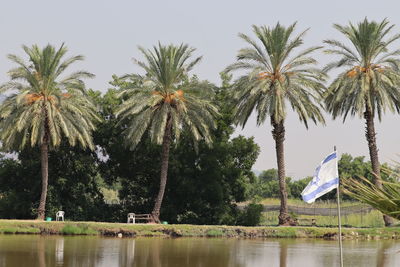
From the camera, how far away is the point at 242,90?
44250mm

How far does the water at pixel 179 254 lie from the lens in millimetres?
21781

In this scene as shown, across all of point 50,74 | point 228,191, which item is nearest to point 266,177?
point 228,191

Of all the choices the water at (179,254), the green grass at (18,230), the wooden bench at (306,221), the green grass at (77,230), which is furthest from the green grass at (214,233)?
the green grass at (18,230)

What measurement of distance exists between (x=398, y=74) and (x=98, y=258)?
29234 millimetres

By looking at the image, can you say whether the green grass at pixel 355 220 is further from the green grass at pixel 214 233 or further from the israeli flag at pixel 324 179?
the israeli flag at pixel 324 179

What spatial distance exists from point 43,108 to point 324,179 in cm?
3333

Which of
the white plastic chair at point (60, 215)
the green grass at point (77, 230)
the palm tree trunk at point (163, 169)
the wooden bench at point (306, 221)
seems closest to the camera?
the green grass at point (77, 230)

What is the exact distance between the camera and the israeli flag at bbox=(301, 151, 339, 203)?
12109 mm

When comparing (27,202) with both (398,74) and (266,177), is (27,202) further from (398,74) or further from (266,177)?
(266,177)

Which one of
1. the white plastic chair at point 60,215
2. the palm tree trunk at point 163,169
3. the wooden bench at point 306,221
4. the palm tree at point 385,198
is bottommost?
the palm tree at point 385,198

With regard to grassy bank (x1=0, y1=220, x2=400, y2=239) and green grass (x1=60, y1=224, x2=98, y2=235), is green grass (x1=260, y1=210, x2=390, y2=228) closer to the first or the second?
grassy bank (x1=0, y1=220, x2=400, y2=239)

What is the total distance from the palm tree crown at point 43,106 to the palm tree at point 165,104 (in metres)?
3.26

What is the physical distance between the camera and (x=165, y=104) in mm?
44188

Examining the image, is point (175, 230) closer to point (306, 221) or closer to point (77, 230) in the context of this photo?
point (77, 230)
